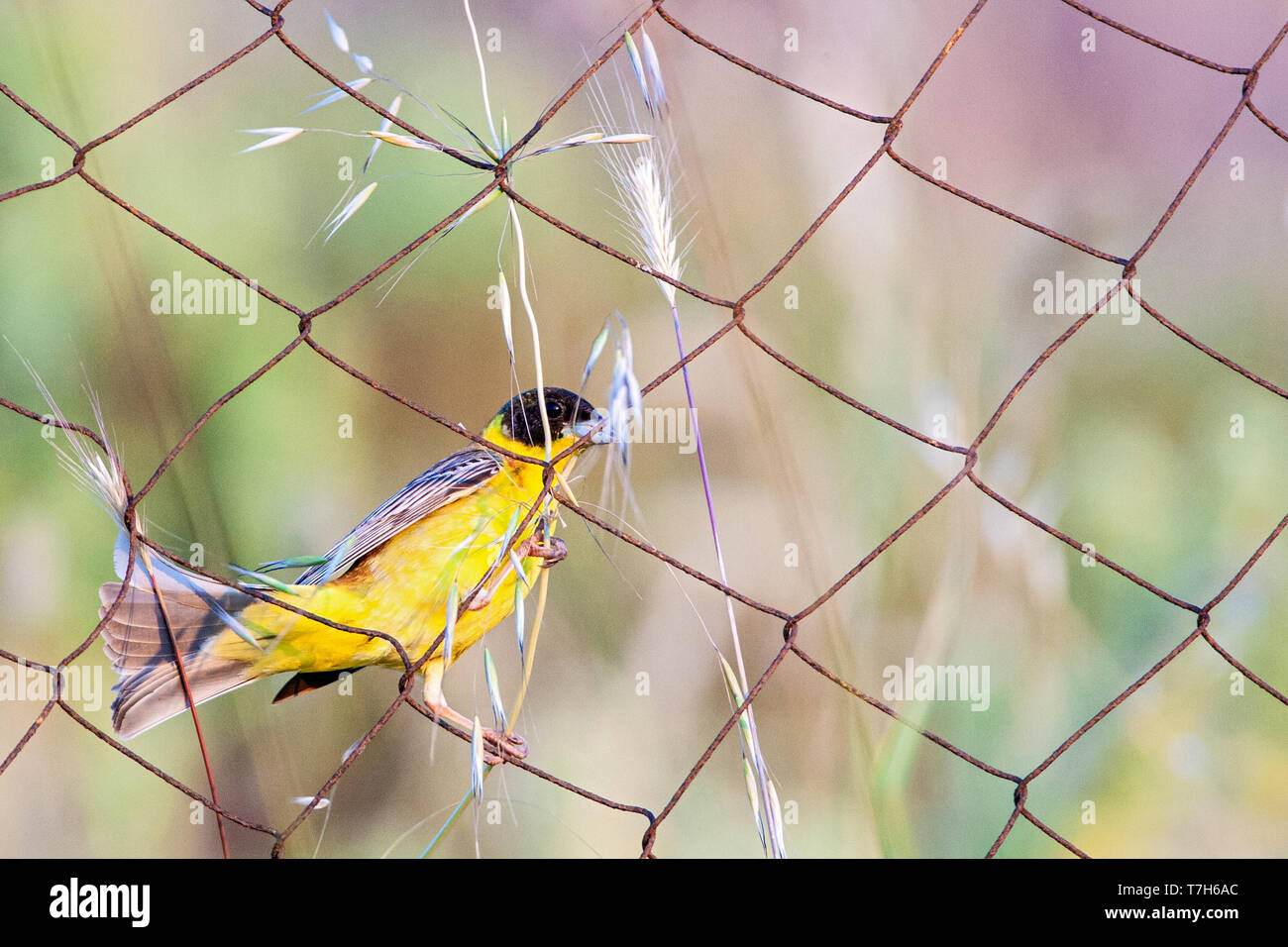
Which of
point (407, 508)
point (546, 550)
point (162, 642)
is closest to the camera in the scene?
point (546, 550)

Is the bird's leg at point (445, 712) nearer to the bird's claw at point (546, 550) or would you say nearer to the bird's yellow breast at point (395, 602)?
the bird's yellow breast at point (395, 602)

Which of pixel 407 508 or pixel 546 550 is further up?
pixel 407 508

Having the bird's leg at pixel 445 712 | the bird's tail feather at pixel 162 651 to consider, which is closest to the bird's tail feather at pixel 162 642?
the bird's tail feather at pixel 162 651

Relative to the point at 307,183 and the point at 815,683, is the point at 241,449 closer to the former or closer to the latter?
the point at 307,183

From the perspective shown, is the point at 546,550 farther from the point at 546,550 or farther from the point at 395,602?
the point at 395,602

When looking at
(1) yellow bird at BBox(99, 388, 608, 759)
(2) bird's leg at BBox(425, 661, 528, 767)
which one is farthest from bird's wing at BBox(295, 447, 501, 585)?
(2) bird's leg at BBox(425, 661, 528, 767)

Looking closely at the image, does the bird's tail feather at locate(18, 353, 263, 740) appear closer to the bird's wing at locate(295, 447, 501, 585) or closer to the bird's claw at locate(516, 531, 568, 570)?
the bird's wing at locate(295, 447, 501, 585)

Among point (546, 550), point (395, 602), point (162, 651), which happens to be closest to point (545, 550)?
point (546, 550)
